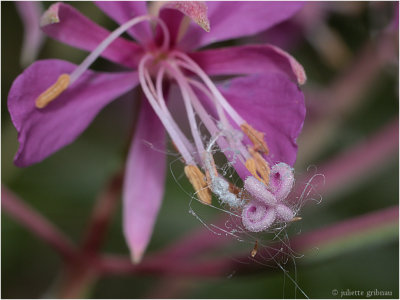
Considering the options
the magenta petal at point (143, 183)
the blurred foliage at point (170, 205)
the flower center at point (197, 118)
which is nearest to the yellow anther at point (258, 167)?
the flower center at point (197, 118)

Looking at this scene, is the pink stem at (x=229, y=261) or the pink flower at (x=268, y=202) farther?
the pink stem at (x=229, y=261)

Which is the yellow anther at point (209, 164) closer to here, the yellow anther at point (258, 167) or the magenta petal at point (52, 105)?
the yellow anther at point (258, 167)

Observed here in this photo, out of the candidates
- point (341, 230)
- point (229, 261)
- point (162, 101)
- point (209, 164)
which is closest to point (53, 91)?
point (162, 101)

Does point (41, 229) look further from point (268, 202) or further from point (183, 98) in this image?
point (268, 202)

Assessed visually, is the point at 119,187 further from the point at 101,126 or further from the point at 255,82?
the point at 101,126

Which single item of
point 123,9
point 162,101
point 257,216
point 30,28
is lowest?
point 257,216

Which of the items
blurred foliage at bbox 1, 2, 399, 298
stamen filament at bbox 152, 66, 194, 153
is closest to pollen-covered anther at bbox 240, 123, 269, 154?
stamen filament at bbox 152, 66, 194, 153
